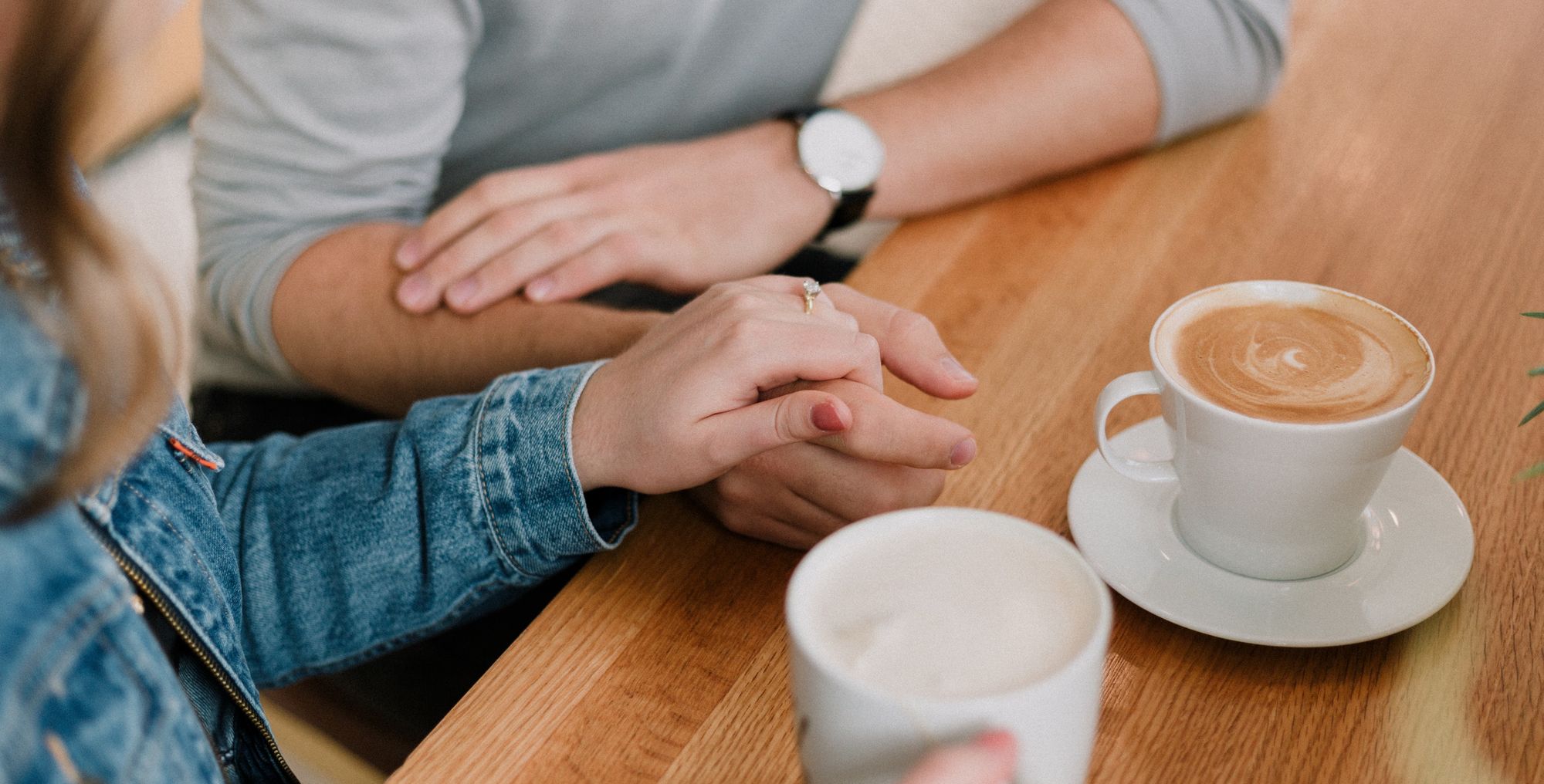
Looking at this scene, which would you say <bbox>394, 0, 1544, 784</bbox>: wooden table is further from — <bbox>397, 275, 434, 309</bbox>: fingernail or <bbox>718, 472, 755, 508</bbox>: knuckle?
<bbox>397, 275, 434, 309</bbox>: fingernail

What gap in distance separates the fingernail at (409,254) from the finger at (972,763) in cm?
68

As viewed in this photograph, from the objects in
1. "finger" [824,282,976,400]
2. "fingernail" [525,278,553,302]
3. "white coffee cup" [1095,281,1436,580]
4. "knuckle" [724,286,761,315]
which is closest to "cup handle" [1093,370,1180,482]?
"white coffee cup" [1095,281,1436,580]

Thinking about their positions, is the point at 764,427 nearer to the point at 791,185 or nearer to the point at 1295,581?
the point at 1295,581

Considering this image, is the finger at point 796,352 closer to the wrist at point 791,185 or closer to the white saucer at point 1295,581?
the white saucer at point 1295,581

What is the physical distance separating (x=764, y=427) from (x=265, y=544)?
32 centimetres

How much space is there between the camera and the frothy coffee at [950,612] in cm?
38

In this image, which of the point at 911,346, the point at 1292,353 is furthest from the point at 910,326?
the point at 1292,353

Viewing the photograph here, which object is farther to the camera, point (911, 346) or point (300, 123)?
point (300, 123)

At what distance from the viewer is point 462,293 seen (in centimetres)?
88

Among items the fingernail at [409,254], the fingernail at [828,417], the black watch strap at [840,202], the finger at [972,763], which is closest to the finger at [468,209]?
the fingernail at [409,254]

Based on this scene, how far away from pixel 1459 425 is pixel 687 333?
1.49 feet

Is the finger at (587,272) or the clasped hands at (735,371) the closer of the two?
the clasped hands at (735,371)

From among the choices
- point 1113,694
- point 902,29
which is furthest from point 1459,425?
point 902,29

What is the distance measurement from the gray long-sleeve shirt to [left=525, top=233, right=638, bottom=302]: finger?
22 cm
